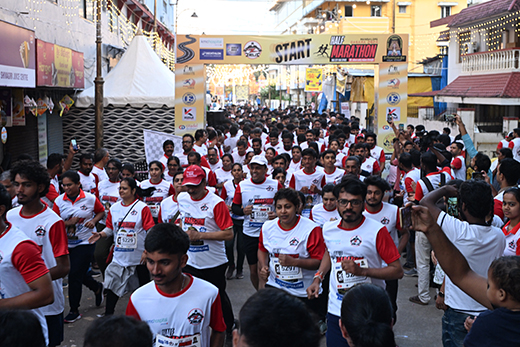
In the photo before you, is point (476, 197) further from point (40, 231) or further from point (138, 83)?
point (138, 83)

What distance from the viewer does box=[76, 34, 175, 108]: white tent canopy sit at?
1695 centimetres

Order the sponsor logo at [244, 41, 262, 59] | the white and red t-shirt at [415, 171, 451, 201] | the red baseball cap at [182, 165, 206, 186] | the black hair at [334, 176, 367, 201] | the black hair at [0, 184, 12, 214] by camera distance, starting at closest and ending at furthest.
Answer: the black hair at [0, 184, 12, 214] → the black hair at [334, 176, 367, 201] → the red baseball cap at [182, 165, 206, 186] → the white and red t-shirt at [415, 171, 451, 201] → the sponsor logo at [244, 41, 262, 59]

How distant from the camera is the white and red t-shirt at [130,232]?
6.69 metres

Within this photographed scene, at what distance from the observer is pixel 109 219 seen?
6.95m

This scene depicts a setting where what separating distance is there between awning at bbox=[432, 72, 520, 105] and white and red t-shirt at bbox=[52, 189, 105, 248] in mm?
17453

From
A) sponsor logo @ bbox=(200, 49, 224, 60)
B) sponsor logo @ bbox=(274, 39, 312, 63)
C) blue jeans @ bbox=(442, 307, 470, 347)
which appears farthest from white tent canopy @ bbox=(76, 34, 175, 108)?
blue jeans @ bbox=(442, 307, 470, 347)

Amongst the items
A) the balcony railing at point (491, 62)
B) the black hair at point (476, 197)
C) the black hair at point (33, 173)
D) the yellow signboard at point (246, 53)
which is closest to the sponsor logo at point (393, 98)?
the yellow signboard at point (246, 53)

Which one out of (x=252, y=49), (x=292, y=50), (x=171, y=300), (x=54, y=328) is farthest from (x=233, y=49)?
(x=171, y=300)

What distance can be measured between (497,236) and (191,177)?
2.97 m

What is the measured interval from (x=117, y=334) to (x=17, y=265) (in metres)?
1.56

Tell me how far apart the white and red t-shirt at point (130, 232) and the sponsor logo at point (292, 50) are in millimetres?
10907

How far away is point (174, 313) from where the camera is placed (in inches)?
136

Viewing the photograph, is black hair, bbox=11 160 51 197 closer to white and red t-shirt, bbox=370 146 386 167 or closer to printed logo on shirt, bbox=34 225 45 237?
printed logo on shirt, bbox=34 225 45 237

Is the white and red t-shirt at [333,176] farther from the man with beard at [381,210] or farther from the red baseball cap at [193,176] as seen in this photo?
the red baseball cap at [193,176]
